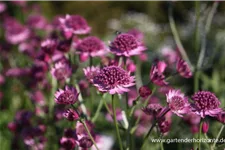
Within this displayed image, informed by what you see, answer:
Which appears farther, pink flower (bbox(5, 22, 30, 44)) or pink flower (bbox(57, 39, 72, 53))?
pink flower (bbox(5, 22, 30, 44))

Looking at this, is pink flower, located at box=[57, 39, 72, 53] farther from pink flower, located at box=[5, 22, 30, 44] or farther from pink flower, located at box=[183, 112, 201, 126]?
pink flower, located at box=[5, 22, 30, 44]

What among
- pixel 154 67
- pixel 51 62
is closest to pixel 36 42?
pixel 51 62

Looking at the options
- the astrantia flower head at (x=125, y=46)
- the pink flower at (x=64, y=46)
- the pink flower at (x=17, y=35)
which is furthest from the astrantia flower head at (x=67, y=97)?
the pink flower at (x=17, y=35)

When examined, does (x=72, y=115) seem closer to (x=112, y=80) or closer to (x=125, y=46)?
(x=112, y=80)

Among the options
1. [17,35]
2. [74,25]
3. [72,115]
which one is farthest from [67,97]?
[17,35]

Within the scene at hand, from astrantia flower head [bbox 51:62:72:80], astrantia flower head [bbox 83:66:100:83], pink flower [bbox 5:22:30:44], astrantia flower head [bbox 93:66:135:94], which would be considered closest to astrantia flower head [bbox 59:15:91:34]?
astrantia flower head [bbox 51:62:72:80]

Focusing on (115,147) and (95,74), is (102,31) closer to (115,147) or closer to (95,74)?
(115,147)

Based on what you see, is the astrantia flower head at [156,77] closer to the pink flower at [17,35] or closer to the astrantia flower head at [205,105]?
the astrantia flower head at [205,105]
